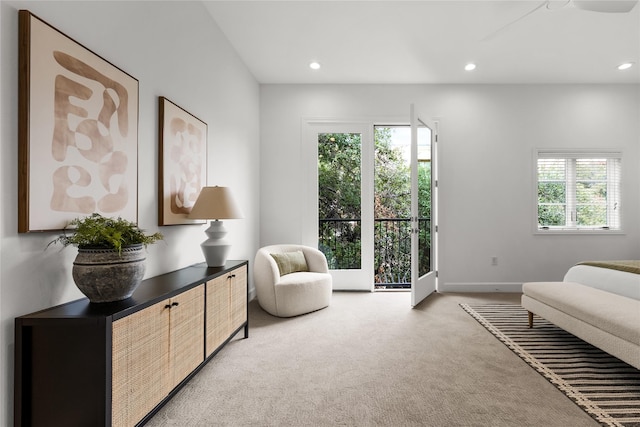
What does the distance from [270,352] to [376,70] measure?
11.4 ft

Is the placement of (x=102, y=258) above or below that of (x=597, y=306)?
above

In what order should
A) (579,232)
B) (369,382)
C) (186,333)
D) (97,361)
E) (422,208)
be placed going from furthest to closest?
(579,232), (422,208), (369,382), (186,333), (97,361)

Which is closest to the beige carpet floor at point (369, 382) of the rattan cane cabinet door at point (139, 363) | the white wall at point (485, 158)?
the rattan cane cabinet door at point (139, 363)

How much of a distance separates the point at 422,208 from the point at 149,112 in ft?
10.8

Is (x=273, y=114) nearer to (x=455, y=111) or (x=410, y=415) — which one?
(x=455, y=111)

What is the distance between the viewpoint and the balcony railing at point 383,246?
478cm

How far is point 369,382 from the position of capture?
7.23 ft

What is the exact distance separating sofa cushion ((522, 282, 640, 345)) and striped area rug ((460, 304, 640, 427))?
32 cm

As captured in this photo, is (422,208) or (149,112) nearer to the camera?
(149,112)

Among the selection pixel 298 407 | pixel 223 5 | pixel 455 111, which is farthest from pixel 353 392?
pixel 455 111

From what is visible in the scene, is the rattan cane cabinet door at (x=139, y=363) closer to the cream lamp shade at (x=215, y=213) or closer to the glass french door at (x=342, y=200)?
the cream lamp shade at (x=215, y=213)

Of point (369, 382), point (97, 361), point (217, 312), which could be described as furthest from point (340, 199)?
point (97, 361)

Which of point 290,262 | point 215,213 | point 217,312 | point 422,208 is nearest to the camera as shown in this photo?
point 217,312

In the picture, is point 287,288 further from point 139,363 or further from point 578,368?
point 578,368
